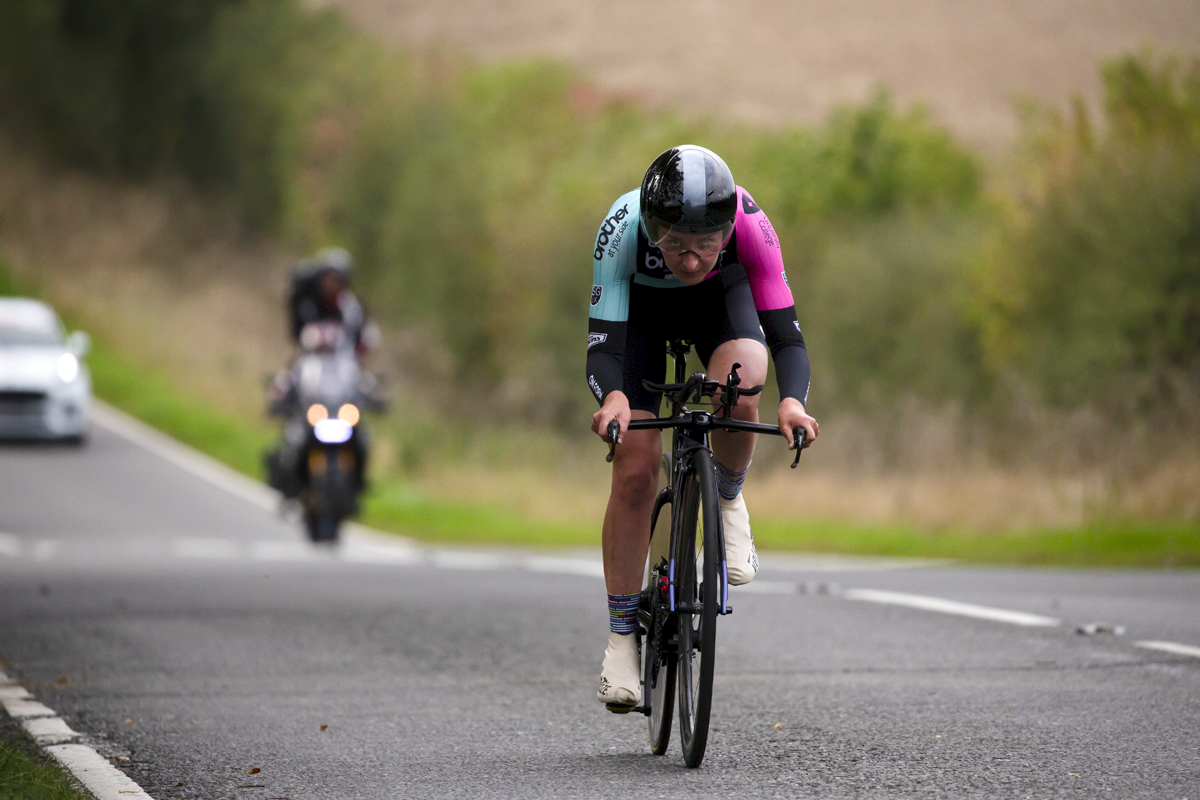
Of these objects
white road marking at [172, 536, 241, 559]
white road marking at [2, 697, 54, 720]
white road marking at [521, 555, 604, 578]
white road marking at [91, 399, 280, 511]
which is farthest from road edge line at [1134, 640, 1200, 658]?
white road marking at [91, 399, 280, 511]

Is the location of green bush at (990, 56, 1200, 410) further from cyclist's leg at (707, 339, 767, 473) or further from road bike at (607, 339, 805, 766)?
road bike at (607, 339, 805, 766)

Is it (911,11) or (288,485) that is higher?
(911,11)

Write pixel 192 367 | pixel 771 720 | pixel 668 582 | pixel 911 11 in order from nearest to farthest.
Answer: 1. pixel 668 582
2. pixel 771 720
3. pixel 192 367
4. pixel 911 11

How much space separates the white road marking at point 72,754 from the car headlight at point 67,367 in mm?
17966

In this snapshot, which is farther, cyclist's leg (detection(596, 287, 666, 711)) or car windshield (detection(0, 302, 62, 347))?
car windshield (detection(0, 302, 62, 347))

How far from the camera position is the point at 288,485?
565 inches

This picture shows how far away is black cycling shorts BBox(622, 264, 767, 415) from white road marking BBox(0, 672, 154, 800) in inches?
81.4

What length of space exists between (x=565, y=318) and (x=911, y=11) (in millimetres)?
108339

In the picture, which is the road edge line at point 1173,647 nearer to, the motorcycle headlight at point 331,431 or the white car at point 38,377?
the motorcycle headlight at point 331,431

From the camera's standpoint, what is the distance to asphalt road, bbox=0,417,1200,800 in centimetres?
498

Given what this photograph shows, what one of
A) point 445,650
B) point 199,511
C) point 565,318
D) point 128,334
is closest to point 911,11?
point 565,318

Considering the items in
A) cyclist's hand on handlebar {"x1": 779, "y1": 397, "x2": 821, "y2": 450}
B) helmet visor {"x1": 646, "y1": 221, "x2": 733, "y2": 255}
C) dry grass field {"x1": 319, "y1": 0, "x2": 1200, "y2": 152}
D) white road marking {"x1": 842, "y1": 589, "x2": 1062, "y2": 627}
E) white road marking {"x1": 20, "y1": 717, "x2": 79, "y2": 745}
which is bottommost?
white road marking {"x1": 20, "y1": 717, "x2": 79, "y2": 745}

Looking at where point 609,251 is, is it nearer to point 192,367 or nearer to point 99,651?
point 99,651

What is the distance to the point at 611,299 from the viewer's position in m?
5.29
